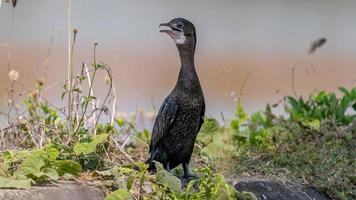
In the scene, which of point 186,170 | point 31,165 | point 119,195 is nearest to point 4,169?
point 31,165

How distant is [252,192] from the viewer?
20.0 ft

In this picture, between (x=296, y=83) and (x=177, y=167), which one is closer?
(x=177, y=167)

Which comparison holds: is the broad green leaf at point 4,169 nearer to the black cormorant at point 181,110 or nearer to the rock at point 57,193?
the rock at point 57,193

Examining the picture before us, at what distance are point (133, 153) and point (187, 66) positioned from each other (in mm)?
1087

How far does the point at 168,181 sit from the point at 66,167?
537mm

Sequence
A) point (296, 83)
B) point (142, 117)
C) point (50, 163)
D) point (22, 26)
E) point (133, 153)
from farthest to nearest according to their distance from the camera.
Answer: point (22, 26) < point (296, 83) < point (142, 117) < point (133, 153) < point (50, 163)

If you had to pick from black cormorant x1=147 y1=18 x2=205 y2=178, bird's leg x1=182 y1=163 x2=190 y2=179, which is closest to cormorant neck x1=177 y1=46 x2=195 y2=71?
black cormorant x1=147 y1=18 x2=205 y2=178

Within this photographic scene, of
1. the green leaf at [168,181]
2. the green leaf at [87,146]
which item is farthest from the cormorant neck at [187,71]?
the green leaf at [168,181]

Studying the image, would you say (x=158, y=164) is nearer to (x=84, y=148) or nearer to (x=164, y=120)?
(x=84, y=148)

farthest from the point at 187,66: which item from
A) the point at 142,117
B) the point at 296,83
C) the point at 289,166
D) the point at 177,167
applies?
the point at 296,83

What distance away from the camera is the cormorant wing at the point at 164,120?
6066 mm

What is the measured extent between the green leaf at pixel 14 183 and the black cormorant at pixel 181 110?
1088mm

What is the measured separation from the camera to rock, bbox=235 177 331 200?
6145 millimetres

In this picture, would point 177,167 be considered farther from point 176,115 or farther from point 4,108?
point 4,108
